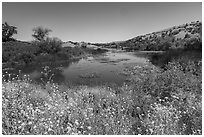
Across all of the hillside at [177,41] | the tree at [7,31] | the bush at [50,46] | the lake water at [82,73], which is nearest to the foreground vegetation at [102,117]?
the lake water at [82,73]

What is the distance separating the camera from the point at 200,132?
3600 millimetres

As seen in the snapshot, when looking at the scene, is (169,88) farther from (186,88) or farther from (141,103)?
(141,103)

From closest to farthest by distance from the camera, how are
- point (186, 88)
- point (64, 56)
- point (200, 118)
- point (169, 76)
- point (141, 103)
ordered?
point (200, 118) → point (141, 103) → point (186, 88) → point (169, 76) → point (64, 56)

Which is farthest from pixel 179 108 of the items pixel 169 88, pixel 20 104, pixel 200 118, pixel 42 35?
pixel 42 35

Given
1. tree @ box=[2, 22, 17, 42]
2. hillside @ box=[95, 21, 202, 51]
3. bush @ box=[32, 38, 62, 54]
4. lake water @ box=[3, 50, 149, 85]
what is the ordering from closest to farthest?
lake water @ box=[3, 50, 149, 85]
hillside @ box=[95, 21, 202, 51]
bush @ box=[32, 38, 62, 54]
tree @ box=[2, 22, 17, 42]

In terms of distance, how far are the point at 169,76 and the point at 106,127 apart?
4725 millimetres

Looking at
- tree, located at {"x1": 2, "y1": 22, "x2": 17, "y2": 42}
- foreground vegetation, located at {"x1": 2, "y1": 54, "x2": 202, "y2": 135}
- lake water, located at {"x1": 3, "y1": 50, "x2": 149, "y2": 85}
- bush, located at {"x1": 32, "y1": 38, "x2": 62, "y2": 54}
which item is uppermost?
tree, located at {"x1": 2, "y1": 22, "x2": 17, "y2": 42}

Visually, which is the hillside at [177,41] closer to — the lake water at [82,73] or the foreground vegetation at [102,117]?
the lake water at [82,73]

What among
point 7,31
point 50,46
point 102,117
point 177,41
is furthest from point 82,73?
point 7,31

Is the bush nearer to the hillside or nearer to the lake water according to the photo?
the lake water

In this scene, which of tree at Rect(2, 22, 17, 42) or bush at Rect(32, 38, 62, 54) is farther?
tree at Rect(2, 22, 17, 42)

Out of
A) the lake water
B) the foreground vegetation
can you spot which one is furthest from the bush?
the foreground vegetation

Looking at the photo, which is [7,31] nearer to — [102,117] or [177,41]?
[177,41]

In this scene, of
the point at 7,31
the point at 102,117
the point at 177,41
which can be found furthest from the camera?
the point at 7,31
